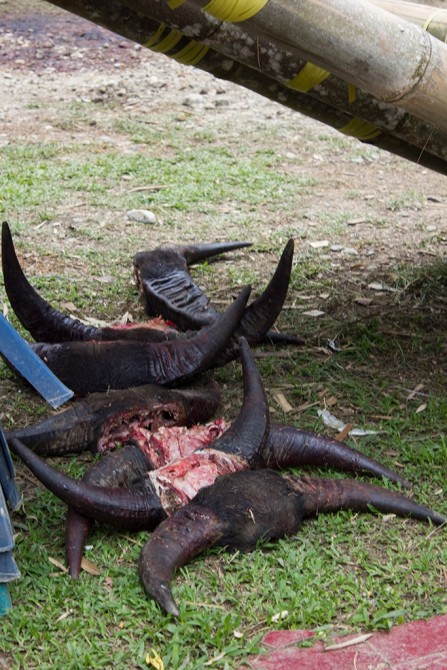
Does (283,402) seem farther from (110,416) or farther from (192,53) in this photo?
(192,53)

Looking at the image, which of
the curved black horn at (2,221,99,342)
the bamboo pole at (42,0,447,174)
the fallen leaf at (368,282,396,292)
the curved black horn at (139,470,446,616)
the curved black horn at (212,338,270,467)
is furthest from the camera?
the fallen leaf at (368,282,396,292)

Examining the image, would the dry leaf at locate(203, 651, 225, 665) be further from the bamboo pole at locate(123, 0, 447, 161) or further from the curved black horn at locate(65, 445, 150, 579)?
the bamboo pole at locate(123, 0, 447, 161)

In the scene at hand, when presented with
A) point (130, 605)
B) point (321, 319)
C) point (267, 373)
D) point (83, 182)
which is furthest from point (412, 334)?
point (83, 182)

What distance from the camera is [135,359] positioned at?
4.64 meters

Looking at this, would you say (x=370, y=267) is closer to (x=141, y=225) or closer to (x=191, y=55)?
(x=141, y=225)

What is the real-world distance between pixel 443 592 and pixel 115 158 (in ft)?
19.5

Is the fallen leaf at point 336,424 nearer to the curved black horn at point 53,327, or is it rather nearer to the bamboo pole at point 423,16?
the curved black horn at point 53,327

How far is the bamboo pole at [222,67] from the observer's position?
173 inches

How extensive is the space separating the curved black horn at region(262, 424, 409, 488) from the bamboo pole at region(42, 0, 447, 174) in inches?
62.8

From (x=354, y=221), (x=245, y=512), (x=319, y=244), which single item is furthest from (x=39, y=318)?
(x=354, y=221)

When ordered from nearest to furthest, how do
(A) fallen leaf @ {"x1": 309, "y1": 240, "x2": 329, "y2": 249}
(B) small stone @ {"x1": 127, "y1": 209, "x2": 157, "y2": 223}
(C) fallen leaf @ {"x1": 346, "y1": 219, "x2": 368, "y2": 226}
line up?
(A) fallen leaf @ {"x1": 309, "y1": 240, "x2": 329, "y2": 249} < (B) small stone @ {"x1": 127, "y1": 209, "x2": 157, "y2": 223} < (C) fallen leaf @ {"x1": 346, "y1": 219, "x2": 368, "y2": 226}

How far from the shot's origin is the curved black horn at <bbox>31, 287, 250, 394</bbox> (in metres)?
4.57

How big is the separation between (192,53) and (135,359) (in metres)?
1.46

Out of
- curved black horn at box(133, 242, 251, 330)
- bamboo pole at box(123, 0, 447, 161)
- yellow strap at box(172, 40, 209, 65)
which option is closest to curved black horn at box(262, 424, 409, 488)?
curved black horn at box(133, 242, 251, 330)
